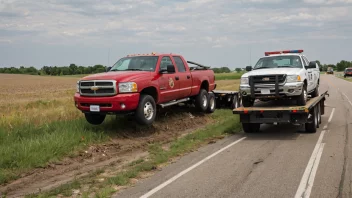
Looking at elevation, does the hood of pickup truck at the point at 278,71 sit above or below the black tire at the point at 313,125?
above

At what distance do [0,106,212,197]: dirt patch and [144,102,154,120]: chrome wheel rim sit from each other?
2.03 feet

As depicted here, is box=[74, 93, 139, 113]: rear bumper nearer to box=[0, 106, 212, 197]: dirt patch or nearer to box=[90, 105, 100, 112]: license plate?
box=[90, 105, 100, 112]: license plate

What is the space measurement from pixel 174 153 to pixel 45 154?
2672 millimetres

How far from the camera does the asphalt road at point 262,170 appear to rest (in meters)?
5.73

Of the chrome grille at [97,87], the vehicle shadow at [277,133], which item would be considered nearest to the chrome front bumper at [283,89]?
the vehicle shadow at [277,133]

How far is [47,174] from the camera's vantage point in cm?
711

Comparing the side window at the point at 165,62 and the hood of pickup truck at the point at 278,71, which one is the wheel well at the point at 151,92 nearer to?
the side window at the point at 165,62

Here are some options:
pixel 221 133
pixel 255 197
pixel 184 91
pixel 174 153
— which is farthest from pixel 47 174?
pixel 184 91

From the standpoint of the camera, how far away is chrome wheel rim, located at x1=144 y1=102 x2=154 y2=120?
10.1 metres

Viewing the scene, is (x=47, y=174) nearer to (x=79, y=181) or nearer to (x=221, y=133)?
(x=79, y=181)

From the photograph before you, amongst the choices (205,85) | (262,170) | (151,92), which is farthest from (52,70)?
(262,170)

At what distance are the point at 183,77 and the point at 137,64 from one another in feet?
5.63

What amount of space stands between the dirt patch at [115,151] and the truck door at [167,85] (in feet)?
3.13

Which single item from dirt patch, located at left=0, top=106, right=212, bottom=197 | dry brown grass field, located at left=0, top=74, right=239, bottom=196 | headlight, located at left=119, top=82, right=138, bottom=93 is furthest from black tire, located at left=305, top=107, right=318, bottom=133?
headlight, located at left=119, top=82, right=138, bottom=93
